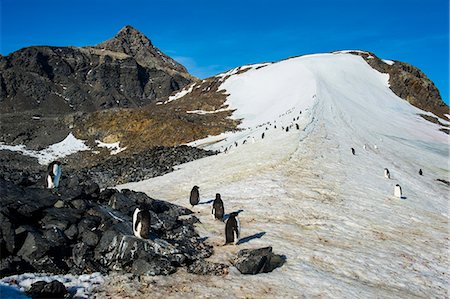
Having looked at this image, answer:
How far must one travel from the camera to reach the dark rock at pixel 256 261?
40.3 ft

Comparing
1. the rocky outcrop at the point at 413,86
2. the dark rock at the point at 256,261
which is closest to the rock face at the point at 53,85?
the rocky outcrop at the point at 413,86

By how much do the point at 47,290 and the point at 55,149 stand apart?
52.0 m

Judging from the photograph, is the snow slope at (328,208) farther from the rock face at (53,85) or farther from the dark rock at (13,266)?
the rock face at (53,85)

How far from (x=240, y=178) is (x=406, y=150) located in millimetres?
28895

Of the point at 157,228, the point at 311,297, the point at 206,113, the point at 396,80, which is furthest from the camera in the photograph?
the point at 396,80

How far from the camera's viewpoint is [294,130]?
42.7m

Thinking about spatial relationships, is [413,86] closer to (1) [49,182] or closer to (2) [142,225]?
(1) [49,182]

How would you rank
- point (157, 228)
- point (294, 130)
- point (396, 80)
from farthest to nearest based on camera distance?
point (396, 80) < point (294, 130) < point (157, 228)

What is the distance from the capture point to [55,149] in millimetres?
57094

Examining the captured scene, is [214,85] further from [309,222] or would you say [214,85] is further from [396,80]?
[309,222]

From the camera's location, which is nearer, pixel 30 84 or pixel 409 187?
pixel 409 187

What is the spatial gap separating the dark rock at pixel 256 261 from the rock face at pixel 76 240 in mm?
1265

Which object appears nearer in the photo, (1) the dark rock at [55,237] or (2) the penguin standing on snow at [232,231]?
(1) the dark rock at [55,237]

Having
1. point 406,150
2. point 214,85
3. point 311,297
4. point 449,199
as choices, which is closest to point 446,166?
point 406,150
